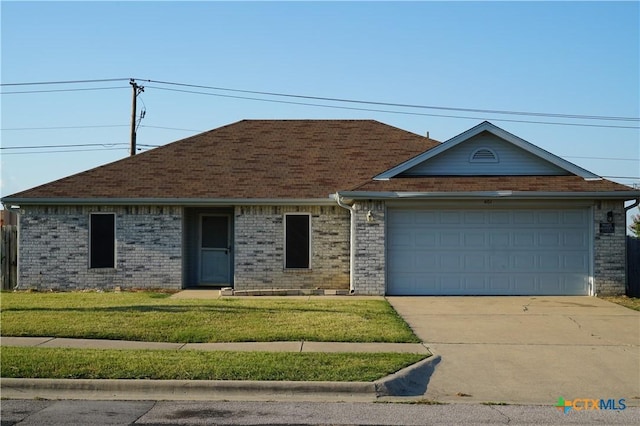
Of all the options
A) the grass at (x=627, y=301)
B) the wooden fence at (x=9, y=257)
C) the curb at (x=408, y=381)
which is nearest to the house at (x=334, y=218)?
the grass at (x=627, y=301)

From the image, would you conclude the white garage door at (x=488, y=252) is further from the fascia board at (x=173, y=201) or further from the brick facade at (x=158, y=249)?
the fascia board at (x=173, y=201)

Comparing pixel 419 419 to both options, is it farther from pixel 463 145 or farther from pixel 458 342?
pixel 463 145

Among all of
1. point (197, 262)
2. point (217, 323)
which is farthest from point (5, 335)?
point (197, 262)

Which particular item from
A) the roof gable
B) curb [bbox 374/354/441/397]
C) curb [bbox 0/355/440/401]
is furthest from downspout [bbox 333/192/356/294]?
curb [bbox 0/355/440/401]

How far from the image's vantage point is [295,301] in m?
16.7

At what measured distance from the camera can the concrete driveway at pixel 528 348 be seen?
9.30 metres

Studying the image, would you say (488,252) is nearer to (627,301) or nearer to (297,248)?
(627,301)

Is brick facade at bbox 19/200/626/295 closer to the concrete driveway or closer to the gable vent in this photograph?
the concrete driveway

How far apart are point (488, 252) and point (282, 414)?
11270 mm

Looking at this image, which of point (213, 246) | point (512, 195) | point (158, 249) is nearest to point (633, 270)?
point (512, 195)

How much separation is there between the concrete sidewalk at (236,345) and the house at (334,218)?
682cm

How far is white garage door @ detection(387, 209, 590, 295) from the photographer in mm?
18188

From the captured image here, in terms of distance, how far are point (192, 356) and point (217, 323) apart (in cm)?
280

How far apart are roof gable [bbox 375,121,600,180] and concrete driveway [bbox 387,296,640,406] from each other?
11.5 feet
